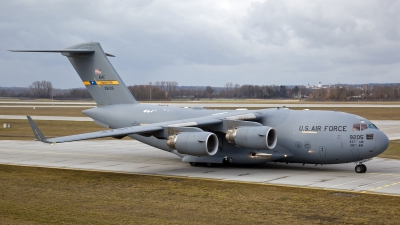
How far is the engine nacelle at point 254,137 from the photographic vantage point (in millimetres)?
20609

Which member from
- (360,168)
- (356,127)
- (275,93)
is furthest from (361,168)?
(275,93)

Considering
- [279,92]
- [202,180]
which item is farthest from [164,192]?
[279,92]

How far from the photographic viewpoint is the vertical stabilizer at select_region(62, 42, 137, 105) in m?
26.9

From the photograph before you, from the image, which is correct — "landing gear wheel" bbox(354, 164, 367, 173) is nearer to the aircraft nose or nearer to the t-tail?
the aircraft nose

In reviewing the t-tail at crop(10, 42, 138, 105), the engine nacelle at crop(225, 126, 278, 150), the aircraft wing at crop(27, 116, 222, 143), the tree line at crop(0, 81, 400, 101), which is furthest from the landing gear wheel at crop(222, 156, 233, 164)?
the tree line at crop(0, 81, 400, 101)

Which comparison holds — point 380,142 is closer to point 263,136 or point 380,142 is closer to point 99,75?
point 263,136

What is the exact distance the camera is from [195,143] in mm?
20406

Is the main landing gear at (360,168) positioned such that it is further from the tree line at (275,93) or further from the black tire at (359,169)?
the tree line at (275,93)

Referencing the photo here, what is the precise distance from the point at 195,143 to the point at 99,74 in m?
8.78

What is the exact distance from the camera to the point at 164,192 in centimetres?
1742

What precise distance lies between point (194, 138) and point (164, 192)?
358 cm

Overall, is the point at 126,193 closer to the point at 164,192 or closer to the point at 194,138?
the point at 164,192

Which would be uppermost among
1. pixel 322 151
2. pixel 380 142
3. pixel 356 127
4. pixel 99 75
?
pixel 99 75

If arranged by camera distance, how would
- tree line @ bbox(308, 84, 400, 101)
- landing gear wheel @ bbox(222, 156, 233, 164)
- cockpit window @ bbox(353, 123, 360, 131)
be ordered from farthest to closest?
tree line @ bbox(308, 84, 400, 101), landing gear wheel @ bbox(222, 156, 233, 164), cockpit window @ bbox(353, 123, 360, 131)
